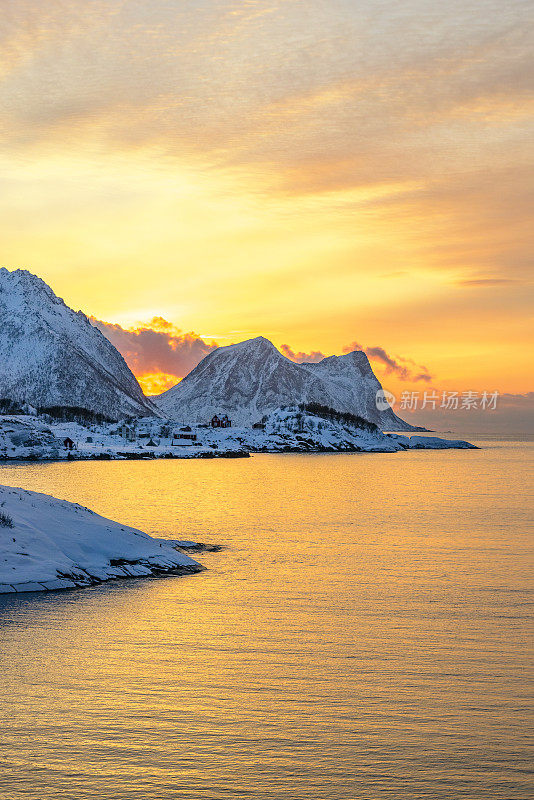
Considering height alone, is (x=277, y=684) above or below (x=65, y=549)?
below

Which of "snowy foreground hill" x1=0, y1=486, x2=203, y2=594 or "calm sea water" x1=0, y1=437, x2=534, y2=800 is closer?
"calm sea water" x1=0, y1=437, x2=534, y2=800

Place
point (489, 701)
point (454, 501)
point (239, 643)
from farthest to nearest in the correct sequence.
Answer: point (454, 501) → point (239, 643) → point (489, 701)

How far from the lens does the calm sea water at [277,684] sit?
1289 cm

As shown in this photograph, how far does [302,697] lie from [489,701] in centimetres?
423

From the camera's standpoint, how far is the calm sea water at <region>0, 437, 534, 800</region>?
1289cm

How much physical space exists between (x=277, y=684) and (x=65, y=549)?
17.3 m

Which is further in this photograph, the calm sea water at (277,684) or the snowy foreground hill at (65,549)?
the snowy foreground hill at (65,549)

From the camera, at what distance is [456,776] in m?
13.0

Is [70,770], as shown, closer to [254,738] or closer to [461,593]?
[254,738]

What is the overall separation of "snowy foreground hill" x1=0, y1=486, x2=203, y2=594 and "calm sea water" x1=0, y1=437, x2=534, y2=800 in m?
1.33

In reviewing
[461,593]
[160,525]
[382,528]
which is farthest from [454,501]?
[461,593]

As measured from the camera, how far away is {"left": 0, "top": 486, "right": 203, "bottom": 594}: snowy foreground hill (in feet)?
96.9

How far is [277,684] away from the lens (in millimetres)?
18172

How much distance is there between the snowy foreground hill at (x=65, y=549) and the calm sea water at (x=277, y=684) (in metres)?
1.33
